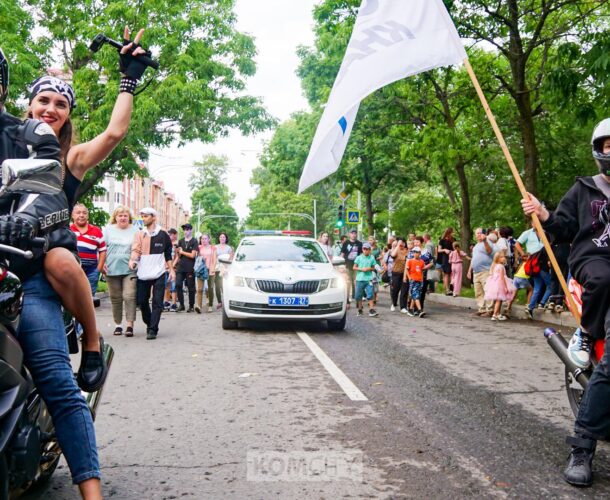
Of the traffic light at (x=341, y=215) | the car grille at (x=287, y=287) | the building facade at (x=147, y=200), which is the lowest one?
the car grille at (x=287, y=287)

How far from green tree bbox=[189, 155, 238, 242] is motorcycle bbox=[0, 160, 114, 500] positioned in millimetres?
91070

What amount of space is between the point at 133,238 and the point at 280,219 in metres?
74.1

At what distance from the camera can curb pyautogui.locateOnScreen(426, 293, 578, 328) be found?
12.1m

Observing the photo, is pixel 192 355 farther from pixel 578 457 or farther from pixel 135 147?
pixel 135 147

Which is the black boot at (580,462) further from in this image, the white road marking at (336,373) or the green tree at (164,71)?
the green tree at (164,71)

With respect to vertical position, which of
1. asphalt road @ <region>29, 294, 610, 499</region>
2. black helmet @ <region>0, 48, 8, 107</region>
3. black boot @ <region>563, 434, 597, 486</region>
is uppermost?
black helmet @ <region>0, 48, 8, 107</region>

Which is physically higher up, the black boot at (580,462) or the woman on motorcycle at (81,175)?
the woman on motorcycle at (81,175)

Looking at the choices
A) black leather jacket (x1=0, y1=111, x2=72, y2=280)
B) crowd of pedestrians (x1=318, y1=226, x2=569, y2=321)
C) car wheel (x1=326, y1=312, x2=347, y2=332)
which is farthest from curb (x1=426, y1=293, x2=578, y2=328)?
black leather jacket (x1=0, y1=111, x2=72, y2=280)

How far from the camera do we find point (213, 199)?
100250 mm

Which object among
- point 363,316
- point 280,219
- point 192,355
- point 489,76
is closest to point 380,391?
point 192,355

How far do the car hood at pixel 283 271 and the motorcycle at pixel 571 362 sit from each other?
6.63m

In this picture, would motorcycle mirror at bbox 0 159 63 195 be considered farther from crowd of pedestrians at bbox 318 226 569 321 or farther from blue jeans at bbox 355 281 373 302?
Result: blue jeans at bbox 355 281 373 302

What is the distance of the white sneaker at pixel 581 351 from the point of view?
12.4 feet

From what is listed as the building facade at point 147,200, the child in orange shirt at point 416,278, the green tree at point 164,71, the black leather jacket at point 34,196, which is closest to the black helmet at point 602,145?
the black leather jacket at point 34,196
